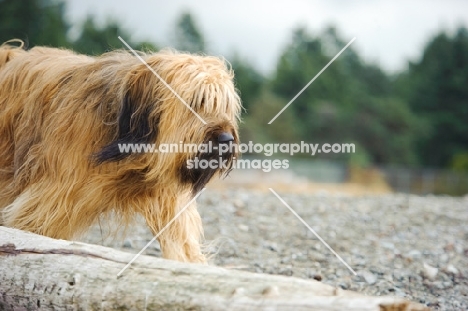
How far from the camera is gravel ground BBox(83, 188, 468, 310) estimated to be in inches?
212

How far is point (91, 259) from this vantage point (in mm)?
3395

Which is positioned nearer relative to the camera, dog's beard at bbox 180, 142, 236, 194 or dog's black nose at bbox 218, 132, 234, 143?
dog's black nose at bbox 218, 132, 234, 143

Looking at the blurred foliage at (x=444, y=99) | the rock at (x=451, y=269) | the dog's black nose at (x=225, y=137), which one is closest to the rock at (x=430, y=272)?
the rock at (x=451, y=269)

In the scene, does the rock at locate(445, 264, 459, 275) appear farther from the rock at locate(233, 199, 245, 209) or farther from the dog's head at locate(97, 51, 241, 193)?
the rock at locate(233, 199, 245, 209)

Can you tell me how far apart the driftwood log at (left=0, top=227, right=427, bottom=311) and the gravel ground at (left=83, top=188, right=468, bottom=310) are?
1.80 meters

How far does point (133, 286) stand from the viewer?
3104 mm

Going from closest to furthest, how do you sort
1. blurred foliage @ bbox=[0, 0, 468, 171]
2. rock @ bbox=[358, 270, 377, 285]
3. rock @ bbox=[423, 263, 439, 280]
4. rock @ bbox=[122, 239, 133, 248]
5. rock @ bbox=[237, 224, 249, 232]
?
rock @ bbox=[358, 270, 377, 285], rock @ bbox=[423, 263, 439, 280], rock @ bbox=[122, 239, 133, 248], rock @ bbox=[237, 224, 249, 232], blurred foliage @ bbox=[0, 0, 468, 171]

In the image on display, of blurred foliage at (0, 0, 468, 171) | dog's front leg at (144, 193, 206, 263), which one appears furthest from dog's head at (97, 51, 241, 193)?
blurred foliage at (0, 0, 468, 171)

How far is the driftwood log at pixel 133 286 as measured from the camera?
2676mm

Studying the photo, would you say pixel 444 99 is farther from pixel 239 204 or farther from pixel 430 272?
pixel 430 272

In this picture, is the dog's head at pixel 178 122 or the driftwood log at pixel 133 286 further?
the dog's head at pixel 178 122

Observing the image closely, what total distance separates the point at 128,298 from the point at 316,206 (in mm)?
7022

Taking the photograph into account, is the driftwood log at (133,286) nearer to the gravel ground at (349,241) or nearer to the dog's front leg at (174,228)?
the dog's front leg at (174,228)

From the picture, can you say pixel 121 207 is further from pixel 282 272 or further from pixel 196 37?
pixel 196 37
